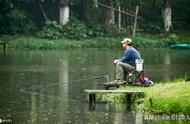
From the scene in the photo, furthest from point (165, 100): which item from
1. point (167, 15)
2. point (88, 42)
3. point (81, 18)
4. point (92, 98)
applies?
point (81, 18)

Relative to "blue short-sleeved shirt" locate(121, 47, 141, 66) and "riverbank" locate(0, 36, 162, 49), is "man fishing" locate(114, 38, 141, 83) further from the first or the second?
"riverbank" locate(0, 36, 162, 49)

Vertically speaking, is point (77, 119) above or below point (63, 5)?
below

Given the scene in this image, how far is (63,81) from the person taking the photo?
23.9 meters

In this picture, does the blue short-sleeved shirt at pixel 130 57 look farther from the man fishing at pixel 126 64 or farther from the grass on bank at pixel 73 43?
the grass on bank at pixel 73 43

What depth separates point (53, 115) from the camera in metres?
15.4

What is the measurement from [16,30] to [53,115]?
33.9 m

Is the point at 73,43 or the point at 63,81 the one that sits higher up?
the point at 73,43

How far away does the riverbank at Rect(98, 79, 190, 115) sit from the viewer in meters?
14.8

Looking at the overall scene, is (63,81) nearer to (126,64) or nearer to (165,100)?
(126,64)

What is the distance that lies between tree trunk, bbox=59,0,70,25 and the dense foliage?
0.41 meters

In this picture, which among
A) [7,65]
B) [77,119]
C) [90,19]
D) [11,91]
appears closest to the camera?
[77,119]

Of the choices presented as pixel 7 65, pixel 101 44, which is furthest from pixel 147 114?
pixel 101 44

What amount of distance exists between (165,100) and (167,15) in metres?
36.4

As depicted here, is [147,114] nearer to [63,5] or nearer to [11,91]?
[11,91]
